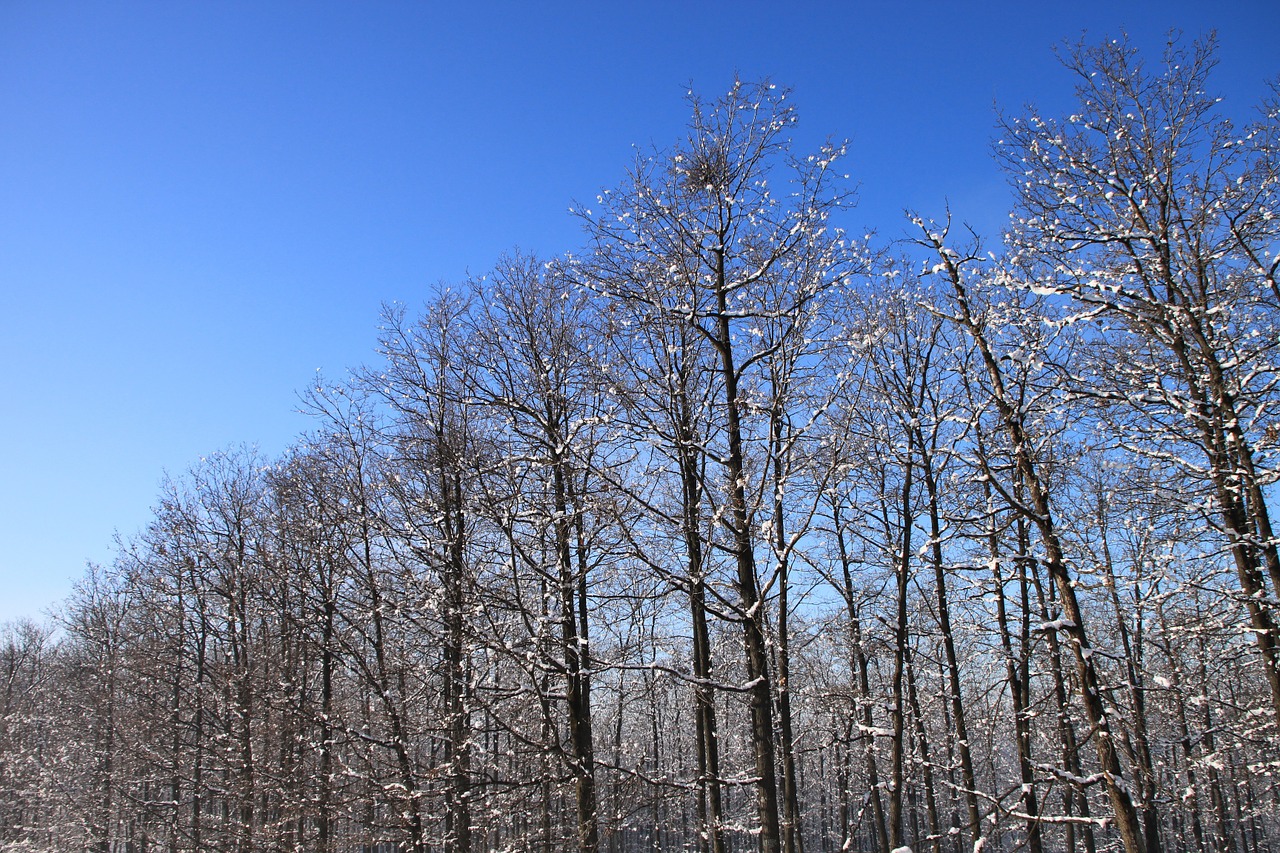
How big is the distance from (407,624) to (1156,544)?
1087 cm

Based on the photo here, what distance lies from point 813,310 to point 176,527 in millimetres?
16862

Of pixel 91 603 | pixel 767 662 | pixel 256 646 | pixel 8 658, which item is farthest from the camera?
pixel 8 658

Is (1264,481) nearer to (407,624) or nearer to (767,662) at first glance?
(767,662)

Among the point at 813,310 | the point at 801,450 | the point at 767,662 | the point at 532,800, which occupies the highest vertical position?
the point at 813,310

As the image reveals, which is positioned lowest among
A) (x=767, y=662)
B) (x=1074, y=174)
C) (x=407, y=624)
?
(x=767, y=662)

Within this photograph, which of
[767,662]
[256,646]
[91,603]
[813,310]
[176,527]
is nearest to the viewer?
[767,662]

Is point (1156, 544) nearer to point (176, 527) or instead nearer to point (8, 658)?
point (176, 527)

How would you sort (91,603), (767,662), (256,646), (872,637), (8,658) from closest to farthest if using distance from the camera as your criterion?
1. (767,662)
2. (872,637)
3. (256,646)
4. (91,603)
5. (8,658)

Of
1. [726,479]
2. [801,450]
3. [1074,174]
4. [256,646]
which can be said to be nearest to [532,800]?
[726,479]

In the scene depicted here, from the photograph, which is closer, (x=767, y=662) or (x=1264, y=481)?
(x=767, y=662)

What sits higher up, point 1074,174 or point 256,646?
point 1074,174

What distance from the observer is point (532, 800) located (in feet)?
33.1

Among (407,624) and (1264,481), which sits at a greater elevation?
(1264,481)

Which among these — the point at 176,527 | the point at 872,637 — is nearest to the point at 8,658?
the point at 176,527
